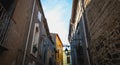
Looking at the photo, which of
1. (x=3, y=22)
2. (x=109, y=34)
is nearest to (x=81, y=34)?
(x=109, y=34)

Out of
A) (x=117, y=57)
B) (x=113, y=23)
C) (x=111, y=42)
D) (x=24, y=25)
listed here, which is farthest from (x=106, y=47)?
(x=24, y=25)

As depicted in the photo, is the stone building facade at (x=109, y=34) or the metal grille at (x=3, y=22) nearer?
the stone building facade at (x=109, y=34)

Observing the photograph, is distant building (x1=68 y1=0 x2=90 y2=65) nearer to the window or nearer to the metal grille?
the window

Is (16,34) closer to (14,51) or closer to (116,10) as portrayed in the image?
(14,51)

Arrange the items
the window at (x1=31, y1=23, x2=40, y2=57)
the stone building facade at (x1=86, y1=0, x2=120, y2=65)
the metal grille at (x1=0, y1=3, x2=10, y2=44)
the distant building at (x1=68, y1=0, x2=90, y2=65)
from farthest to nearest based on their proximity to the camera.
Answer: the window at (x1=31, y1=23, x2=40, y2=57) → the distant building at (x1=68, y1=0, x2=90, y2=65) → the metal grille at (x1=0, y1=3, x2=10, y2=44) → the stone building facade at (x1=86, y1=0, x2=120, y2=65)

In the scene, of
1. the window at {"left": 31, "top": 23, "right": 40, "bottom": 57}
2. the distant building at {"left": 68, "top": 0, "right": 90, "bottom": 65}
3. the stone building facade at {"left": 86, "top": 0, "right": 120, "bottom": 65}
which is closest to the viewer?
the stone building facade at {"left": 86, "top": 0, "right": 120, "bottom": 65}

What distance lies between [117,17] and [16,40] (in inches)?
168

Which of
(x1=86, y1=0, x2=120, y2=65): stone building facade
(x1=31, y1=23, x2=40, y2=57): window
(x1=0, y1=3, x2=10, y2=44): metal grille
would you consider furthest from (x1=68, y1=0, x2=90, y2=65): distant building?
(x1=0, y1=3, x2=10, y2=44): metal grille

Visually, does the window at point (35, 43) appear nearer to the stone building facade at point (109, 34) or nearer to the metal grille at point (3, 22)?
the metal grille at point (3, 22)

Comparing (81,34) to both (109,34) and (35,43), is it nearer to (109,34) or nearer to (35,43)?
(35,43)

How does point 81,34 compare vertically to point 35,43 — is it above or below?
above

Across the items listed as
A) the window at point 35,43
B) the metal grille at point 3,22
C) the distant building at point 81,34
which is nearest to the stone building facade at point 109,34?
the distant building at point 81,34

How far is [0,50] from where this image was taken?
12.7 ft

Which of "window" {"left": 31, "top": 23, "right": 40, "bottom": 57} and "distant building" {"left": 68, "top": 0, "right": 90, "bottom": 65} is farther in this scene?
"window" {"left": 31, "top": 23, "right": 40, "bottom": 57}
